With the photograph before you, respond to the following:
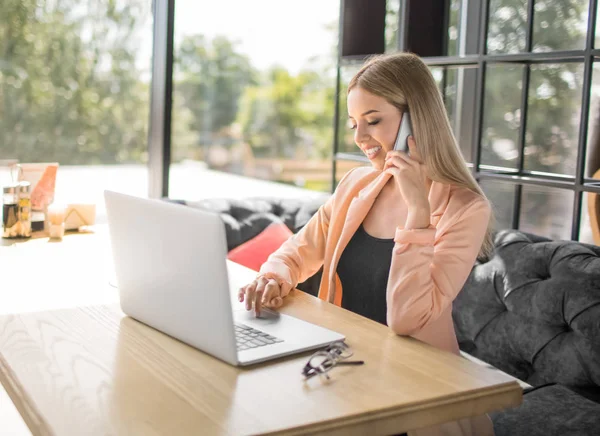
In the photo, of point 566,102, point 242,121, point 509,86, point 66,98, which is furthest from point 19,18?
point 566,102

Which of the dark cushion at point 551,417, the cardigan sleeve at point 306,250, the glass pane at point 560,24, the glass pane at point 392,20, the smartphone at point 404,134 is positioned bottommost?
the dark cushion at point 551,417

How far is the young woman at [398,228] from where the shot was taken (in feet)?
5.30

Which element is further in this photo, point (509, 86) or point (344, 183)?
point (509, 86)

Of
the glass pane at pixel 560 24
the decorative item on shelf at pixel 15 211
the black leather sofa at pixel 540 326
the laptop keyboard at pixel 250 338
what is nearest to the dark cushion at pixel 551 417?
the black leather sofa at pixel 540 326

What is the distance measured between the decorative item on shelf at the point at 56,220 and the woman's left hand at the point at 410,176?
4.56 feet

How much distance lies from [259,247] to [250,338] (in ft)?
5.23

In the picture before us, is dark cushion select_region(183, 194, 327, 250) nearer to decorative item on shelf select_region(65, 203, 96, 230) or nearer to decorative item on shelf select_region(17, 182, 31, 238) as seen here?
decorative item on shelf select_region(65, 203, 96, 230)

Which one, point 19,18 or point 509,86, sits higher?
point 19,18

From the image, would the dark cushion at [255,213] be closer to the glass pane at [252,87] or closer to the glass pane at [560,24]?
the glass pane at [252,87]

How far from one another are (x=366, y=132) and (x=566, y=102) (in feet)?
3.99

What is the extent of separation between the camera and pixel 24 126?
10.4 ft

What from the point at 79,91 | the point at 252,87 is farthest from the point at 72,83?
the point at 252,87

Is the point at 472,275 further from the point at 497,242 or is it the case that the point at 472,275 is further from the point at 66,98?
the point at 66,98

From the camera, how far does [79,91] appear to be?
3.29 meters
